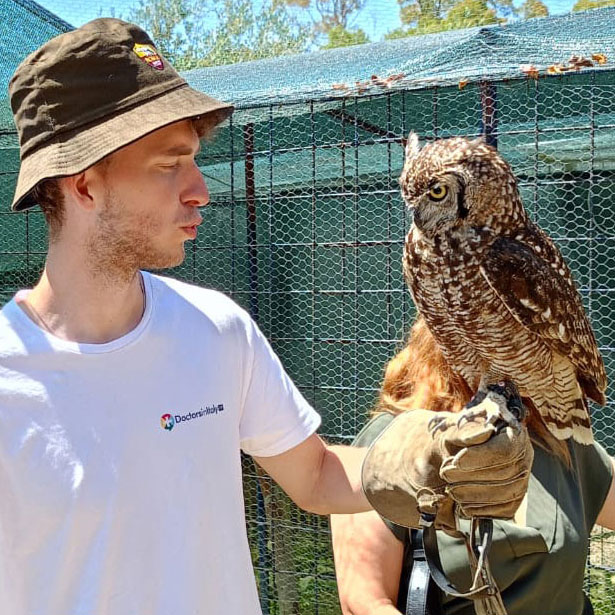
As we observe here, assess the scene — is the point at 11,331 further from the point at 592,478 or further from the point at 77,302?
the point at 592,478

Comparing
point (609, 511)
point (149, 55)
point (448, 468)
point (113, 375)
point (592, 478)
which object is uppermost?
point (149, 55)

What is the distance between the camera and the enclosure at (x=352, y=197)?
3.67m

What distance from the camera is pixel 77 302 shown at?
1.54 metres

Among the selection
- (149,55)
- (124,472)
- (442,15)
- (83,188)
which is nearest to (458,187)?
(149,55)

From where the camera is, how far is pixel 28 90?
1.52 m

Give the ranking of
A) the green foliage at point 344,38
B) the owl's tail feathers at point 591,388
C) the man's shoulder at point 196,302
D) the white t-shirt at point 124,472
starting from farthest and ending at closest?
the green foliage at point 344,38 < the owl's tail feathers at point 591,388 < the man's shoulder at point 196,302 < the white t-shirt at point 124,472

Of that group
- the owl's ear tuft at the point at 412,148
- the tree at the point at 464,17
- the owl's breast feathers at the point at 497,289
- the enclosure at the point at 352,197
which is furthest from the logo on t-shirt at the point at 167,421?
the tree at the point at 464,17

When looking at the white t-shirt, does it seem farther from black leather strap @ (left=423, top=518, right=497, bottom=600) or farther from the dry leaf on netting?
the dry leaf on netting

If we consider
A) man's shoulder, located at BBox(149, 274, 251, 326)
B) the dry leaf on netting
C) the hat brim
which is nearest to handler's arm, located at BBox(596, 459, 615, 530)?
man's shoulder, located at BBox(149, 274, 251, 326)

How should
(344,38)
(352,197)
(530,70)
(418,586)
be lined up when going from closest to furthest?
(418,586), (530,70), (352,197), (344,38)

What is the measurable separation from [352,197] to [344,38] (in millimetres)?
3922

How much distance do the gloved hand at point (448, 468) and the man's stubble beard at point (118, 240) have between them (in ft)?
2.33

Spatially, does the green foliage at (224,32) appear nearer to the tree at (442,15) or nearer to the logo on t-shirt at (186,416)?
the tree at (442,15)

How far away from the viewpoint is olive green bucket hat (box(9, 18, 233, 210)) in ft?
4.80
